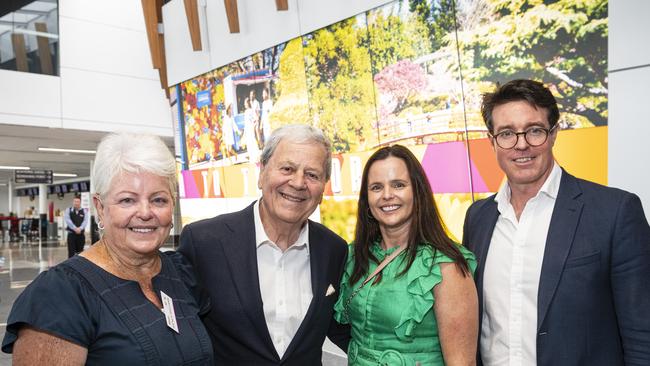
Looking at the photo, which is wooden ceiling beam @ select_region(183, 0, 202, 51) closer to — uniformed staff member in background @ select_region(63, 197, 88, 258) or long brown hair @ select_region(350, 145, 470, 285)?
long brown hair @ select_region(350, 145, 470, 285)

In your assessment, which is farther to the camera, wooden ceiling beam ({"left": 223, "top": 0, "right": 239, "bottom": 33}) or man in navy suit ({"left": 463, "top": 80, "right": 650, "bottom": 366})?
wooden ceiling beam ({"left": 223, "top": 0, "right": 239, "bottom": 33})

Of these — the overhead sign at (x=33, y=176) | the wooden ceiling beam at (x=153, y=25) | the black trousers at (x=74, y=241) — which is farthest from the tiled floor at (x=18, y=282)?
the overhead sign at (x=33, y=176)

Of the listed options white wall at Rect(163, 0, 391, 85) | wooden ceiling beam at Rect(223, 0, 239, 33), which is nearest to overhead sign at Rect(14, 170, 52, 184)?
white wall at Rect(163, 0, 391, 85)

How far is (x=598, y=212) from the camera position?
168 cm

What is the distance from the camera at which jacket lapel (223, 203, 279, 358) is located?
6.25 ft

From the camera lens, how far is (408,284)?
171cm

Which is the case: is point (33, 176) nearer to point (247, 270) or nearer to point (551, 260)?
point (247, 270)

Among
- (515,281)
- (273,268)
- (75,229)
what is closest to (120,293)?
(273,268)

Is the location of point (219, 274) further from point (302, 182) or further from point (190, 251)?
point (302, 182)

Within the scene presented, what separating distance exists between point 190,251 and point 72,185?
31.5m

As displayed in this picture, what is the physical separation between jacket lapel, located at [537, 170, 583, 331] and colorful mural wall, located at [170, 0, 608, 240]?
2.06 metres

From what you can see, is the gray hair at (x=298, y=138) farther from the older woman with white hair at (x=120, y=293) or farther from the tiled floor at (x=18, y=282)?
the tiled floor at (x=18, y=282)

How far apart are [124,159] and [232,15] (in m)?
5.50

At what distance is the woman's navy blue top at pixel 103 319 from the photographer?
1274 mm
